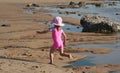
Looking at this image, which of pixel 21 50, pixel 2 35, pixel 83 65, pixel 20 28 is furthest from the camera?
pixel 20 28

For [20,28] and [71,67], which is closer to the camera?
[71,67]

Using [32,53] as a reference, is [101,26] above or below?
below

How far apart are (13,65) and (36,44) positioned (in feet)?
15.1

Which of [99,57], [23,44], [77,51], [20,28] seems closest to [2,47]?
[23,44]

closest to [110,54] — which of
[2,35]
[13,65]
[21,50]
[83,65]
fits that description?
[83,65]

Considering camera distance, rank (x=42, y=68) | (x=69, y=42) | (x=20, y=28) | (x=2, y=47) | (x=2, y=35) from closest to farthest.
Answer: (x=42, y=68) < (x=2, y=47) < (x=69, y=42) < (x=2, y=35) < (x=20, y=28)

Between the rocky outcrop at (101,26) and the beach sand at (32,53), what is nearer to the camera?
the beach sand at (32,53)

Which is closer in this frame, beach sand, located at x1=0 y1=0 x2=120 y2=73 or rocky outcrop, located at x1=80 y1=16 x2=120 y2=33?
beach sand, located at x1=0 y1=0 x2=120 y2=73

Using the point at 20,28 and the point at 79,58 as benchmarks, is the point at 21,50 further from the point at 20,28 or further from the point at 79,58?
the point at 20,28

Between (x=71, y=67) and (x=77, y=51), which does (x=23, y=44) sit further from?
(x=71, y=67)

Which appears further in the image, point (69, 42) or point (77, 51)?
point (69, 42)

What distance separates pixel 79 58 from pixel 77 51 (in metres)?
1.43

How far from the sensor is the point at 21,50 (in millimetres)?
12891

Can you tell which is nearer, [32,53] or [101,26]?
[32,53]
